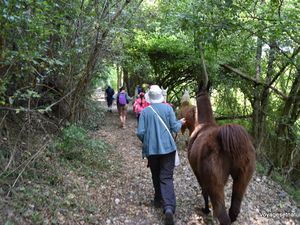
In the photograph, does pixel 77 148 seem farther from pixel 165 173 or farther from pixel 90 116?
pixel 90 116

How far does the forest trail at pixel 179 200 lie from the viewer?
543 centimetres

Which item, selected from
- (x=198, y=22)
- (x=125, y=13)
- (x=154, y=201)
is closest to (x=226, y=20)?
(x=198, y=22)

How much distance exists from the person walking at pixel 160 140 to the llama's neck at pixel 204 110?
740mm

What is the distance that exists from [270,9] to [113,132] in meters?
7.34

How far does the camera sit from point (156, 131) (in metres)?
5.37

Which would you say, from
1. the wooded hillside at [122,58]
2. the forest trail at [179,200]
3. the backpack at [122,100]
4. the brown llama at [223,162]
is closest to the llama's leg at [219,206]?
the brown llama at [223,162]

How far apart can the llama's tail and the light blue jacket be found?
1.14 metres

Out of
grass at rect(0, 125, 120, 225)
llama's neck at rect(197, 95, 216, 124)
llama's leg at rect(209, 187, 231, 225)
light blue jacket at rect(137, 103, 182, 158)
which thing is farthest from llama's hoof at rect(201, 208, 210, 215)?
grass at rect(0, 125, 120, 225)

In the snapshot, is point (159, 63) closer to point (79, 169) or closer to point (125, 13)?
point (125, 13)

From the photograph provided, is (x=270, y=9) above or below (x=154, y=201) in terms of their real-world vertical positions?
above

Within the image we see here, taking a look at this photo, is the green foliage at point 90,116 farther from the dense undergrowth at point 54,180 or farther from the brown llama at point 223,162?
the brown llama at point 223,162

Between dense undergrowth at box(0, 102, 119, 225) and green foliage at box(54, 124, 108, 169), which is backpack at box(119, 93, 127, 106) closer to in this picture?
dense undergrowth at box(0, 102, 119, 225)

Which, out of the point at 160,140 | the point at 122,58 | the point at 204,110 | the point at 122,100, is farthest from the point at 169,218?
the point at 122,100

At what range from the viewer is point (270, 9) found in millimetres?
6996
